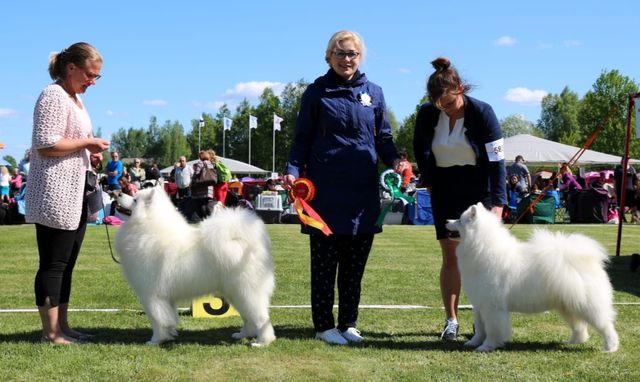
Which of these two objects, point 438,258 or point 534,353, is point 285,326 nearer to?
point 534,353

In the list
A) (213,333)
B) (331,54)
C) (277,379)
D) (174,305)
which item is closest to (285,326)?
(213,333)

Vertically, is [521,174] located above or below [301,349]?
above

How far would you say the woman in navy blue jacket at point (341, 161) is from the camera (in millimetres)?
4020

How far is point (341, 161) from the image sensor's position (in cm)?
404

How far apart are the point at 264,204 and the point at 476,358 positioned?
1379 cm

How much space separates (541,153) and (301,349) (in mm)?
19612

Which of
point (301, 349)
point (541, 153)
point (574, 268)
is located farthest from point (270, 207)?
point (574, 268)

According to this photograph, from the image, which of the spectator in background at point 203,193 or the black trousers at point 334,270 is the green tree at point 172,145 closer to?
the spectator in background at point 203,193

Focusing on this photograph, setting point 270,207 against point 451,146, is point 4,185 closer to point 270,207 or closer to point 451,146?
point 270,207

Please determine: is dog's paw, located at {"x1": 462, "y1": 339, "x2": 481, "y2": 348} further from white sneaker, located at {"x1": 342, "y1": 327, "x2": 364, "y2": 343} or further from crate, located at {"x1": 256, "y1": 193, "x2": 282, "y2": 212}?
crate, located at {"x1": 256, "y1": 193, "x2": 282, "y2": 212}

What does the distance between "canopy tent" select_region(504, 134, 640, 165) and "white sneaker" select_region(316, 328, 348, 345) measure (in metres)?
18.4

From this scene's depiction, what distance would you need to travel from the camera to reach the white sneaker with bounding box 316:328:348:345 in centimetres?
412

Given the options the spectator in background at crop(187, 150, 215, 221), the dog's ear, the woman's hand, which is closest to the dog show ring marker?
the woman's hand

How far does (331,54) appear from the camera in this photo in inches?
158
